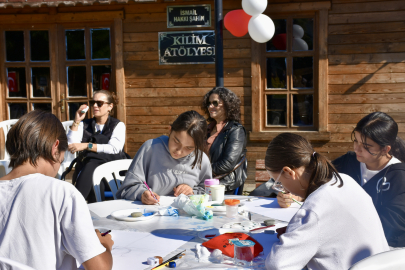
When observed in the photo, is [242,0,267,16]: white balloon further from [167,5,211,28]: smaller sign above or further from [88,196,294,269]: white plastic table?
[88,196,294,269]: white plastic table

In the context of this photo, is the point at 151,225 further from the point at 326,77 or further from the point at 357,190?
the point at 326,77

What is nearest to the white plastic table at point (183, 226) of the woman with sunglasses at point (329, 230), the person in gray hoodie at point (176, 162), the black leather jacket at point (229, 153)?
the woman with sunglasses at point (329, 230)

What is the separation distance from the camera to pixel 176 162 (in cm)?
297

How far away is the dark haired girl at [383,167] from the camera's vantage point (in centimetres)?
206

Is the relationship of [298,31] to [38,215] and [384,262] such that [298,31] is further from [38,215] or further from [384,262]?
[38,215]

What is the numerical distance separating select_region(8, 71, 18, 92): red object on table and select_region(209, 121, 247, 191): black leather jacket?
421cm

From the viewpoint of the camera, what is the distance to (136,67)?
6.15m

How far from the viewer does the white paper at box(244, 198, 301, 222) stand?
2.28m

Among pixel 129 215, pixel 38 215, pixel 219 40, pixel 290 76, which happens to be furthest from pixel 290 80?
pixel 38 215

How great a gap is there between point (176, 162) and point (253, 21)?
2.28m

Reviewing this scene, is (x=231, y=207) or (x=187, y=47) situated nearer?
(x=231, y=207)

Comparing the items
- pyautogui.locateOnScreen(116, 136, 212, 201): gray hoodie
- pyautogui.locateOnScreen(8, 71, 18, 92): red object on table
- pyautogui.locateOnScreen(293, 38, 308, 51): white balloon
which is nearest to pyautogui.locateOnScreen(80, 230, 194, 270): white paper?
pyautogui.locateOnScreen(116, 136, 212, 201): gray hoodie

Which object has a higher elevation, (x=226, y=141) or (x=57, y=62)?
(x=57, y=62)

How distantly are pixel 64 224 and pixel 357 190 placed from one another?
1123 millimetres
